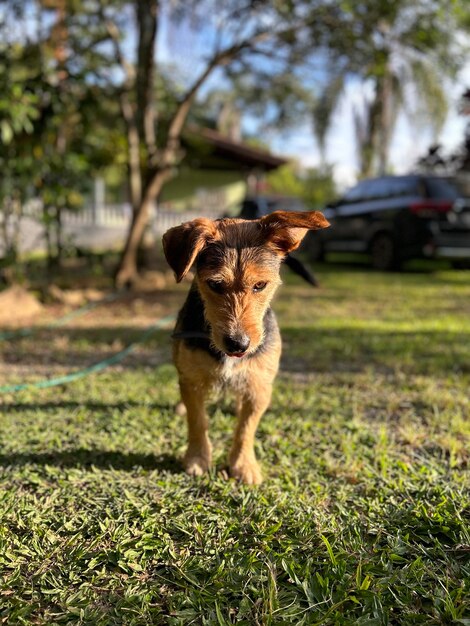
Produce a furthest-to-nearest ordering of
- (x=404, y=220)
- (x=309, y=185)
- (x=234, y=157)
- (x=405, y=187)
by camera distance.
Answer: (x=309, y=185), (x=234, y=157), (x=405, y=187), (x=404, y=220)

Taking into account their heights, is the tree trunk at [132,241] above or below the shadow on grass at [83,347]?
above

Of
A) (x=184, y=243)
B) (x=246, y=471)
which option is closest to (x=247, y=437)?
(x=246, y=471)

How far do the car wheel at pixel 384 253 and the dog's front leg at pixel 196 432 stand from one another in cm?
1060

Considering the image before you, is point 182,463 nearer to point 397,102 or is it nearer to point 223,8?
point 223,8

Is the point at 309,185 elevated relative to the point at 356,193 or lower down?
elevated

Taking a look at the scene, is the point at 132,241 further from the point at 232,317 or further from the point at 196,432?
the point at 232,317

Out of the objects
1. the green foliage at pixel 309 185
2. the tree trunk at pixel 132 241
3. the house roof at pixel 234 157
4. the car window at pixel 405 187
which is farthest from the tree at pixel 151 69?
the green foliage at pixel 309 185

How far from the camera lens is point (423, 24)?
9.49m

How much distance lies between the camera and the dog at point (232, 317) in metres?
2.58

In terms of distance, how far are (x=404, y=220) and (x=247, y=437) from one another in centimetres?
1023

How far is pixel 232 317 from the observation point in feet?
8.29

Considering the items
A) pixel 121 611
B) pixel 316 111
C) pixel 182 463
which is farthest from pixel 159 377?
pixel 316 111

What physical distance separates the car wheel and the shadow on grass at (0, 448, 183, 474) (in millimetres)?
10631

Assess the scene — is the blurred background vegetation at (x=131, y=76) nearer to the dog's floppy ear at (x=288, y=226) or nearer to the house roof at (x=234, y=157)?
the dog's floppy ear at (x=288, y=226)
